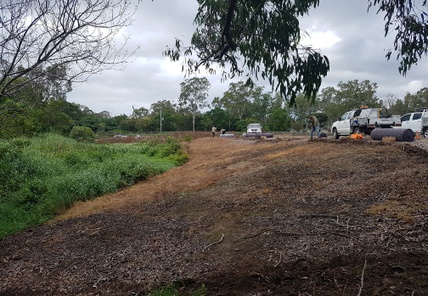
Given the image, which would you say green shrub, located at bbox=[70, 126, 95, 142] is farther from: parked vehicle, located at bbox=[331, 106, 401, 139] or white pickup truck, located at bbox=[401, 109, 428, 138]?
white pickup truck, located at bbox=[401, 109, 428, 138]

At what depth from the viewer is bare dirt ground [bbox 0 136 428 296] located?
4.25 m

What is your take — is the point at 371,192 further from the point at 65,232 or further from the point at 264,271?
the point at 65,232

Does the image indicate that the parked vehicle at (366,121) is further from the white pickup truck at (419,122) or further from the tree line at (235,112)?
the tree line at (235,112)

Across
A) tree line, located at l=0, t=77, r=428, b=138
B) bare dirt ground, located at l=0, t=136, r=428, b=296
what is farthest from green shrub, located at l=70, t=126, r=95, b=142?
bare dirt ground, located at l=0, t=136, r=428, b=296

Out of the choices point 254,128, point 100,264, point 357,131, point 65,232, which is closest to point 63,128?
point 254,128

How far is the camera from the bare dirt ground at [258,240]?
4.25 metres

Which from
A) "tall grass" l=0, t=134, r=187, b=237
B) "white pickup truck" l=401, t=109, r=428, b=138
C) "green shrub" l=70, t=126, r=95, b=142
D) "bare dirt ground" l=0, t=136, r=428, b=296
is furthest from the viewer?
"green shrub" l=70, t=126, r=95, b=142

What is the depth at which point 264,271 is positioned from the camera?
4.50 metres

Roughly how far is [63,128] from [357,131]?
26.8 m

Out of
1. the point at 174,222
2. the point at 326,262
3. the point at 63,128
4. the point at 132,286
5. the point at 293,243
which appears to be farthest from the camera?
the point at 63,128

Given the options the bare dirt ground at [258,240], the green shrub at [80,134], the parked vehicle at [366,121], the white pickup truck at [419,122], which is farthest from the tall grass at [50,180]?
the green shrub at [80,134]

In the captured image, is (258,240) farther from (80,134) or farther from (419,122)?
(80,134)

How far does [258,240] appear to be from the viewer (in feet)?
18.5

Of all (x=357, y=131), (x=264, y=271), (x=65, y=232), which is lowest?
(x=65, y=232)
